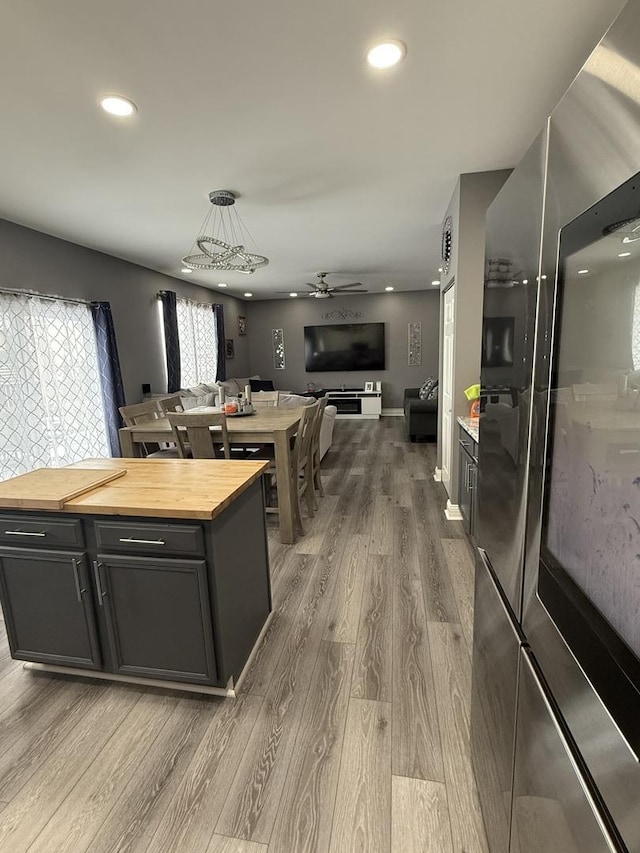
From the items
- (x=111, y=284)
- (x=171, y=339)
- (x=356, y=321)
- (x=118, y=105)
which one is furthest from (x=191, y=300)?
(x=118, y=105)

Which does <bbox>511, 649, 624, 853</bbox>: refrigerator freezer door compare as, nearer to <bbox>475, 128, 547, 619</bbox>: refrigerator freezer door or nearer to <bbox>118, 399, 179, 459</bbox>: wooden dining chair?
<bbox>475, 128, 547, 619</bbox>: refrigerator freezer door

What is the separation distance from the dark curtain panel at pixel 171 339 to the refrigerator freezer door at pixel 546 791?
19.7 feet

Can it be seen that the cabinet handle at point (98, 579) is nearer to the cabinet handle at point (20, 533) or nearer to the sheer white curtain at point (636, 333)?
the cabinet handle at point (20, 533)

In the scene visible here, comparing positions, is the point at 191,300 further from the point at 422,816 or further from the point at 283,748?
the point at 422,816

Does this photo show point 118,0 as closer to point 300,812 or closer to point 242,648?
point 242,648

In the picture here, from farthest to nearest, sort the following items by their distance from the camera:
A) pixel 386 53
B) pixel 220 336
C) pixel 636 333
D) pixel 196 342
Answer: pixel 220 336
pixel 196 342
pixel 386 53
pixel 636 333

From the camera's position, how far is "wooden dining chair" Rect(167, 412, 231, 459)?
10.3 feet

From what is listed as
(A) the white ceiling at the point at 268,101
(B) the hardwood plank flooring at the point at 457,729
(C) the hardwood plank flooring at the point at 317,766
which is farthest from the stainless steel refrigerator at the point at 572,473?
(A) the white ceiling at the point at 268,101

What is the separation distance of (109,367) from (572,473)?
5.02 metres

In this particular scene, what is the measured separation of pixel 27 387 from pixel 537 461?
445 centimetres

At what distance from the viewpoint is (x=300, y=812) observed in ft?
4.41

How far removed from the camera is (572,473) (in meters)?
0.71

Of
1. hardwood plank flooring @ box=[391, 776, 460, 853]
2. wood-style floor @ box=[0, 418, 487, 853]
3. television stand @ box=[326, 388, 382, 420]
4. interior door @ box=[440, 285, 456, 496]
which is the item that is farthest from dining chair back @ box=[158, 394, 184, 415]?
television stand @ box=[326, 388, 382, 420]

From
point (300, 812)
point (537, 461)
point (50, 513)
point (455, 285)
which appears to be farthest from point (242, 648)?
point (455, 285)
